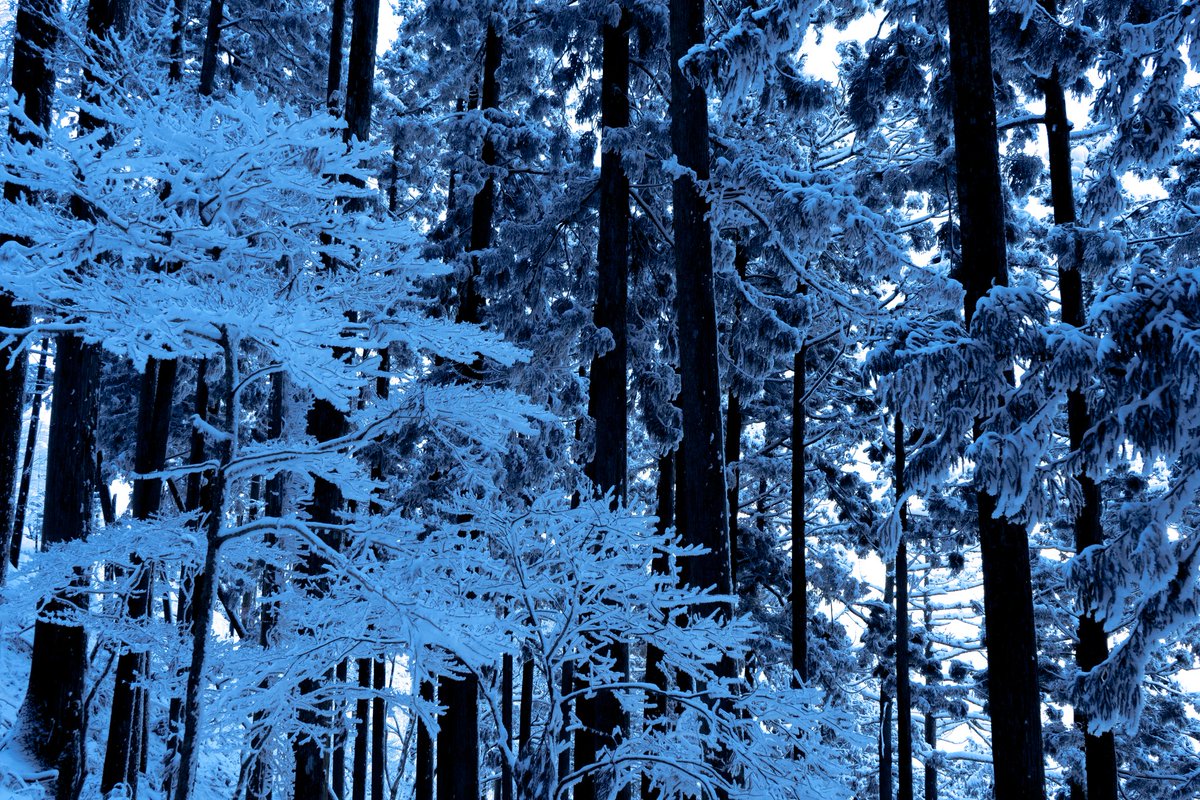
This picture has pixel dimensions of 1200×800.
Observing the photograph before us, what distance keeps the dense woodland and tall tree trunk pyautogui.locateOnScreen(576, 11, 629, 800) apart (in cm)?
5

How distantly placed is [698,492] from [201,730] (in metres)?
4.44

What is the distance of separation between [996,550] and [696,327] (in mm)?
3448

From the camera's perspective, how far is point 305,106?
48.3 ft

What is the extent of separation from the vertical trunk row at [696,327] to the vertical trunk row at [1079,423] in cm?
367

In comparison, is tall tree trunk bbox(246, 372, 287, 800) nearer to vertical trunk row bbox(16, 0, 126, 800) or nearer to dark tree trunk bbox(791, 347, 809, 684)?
vertical trunk row bbox(16, 0, 126, 800)

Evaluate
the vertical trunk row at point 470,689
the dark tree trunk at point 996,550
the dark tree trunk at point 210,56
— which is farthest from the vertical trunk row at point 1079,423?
the dark tree trunk at point 210,56

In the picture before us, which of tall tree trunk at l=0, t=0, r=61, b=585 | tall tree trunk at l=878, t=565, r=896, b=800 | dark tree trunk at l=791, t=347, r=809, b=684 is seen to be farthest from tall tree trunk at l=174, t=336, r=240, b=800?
tall tree trunk at l=878, t=565, r=896, b=800

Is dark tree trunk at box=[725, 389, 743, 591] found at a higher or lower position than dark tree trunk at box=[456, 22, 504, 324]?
lower

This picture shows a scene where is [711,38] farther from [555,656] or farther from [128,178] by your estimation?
[555,656]

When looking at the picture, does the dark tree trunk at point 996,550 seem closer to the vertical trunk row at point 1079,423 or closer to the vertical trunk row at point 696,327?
the vertical trunk row at point 696,327

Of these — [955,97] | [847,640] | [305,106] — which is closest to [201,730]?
Answer: [955,97]

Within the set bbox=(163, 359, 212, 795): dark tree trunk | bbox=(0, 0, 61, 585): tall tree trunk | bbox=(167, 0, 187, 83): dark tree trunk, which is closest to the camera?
bbox=(163, 359, 212, 795): dark tree trunk

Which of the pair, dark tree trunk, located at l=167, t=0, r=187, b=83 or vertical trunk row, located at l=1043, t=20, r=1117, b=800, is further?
dark tree trunk, located at l=167, t=0, r=187, b=83

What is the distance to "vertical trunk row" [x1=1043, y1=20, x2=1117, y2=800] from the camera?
838 cm
